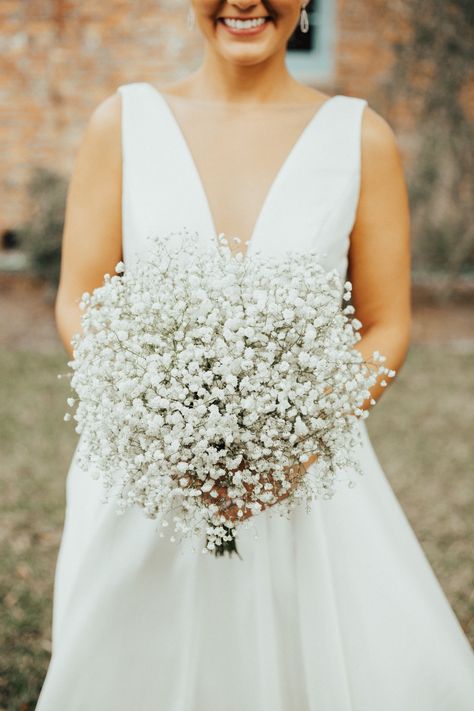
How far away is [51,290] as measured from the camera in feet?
30.7

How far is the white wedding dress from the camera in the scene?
212 cm

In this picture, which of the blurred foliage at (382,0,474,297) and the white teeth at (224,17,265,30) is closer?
the white teeth at (224,17,265,30)

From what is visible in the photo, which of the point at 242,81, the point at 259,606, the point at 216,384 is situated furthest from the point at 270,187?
the point at 259,606

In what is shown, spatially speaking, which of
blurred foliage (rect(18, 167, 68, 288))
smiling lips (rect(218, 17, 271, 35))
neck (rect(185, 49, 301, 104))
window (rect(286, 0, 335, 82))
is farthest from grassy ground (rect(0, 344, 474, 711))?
window (rect(286, 0, 335, 82))

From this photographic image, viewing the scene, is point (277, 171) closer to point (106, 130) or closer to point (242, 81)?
point (242, 81)

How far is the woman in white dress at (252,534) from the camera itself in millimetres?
2129

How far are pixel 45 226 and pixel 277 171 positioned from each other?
715cm

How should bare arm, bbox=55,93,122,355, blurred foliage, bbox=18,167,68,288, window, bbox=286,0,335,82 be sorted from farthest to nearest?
window, bbox=286,0,335,82 → blurred foliage, bbox=18,167,68,288 → bare arm, bbox=55,93,122,355

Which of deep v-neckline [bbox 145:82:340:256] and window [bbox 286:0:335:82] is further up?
window [bbox 286:0:335:82]

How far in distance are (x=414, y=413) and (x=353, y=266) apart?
15.1 ft

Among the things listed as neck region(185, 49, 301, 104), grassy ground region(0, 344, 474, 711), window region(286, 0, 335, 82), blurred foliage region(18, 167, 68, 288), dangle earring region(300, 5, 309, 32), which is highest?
window region(286, 0, 335, 82)

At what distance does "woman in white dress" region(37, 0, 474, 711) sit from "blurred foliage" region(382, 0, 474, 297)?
7123 millimetres

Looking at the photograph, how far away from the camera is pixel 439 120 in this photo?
9242 millimetres

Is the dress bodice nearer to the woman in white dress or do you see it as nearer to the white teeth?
the woman in white dress
